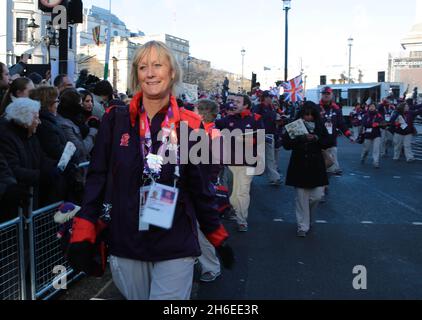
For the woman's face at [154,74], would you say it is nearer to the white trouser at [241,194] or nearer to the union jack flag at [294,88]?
the white trouser at [241,194]

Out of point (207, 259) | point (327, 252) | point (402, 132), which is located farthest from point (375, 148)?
point (207, 259)

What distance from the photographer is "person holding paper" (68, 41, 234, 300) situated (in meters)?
2.59

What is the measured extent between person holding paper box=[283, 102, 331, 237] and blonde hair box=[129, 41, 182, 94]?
432cm

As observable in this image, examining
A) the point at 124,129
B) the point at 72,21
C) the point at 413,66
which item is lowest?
the point at 124,129

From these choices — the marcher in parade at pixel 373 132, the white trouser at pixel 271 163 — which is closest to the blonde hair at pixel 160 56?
the white trouser at pixel 271 163

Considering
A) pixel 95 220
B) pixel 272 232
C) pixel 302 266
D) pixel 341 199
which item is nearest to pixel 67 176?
pixel 95 220

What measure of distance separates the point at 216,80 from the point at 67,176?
89418mm

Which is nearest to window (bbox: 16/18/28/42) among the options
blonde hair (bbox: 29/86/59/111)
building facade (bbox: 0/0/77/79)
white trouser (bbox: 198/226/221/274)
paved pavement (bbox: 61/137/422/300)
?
building facade (bbox: 0/0/77/79)

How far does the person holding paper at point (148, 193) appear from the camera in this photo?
2.59m

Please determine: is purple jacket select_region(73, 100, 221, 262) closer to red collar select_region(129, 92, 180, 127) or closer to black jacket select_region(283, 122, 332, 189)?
red collar select_region(129, 92, 180, 127)

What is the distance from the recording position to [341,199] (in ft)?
31.4

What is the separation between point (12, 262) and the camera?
3.83 metres

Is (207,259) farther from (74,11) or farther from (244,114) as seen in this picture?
(74,11)
